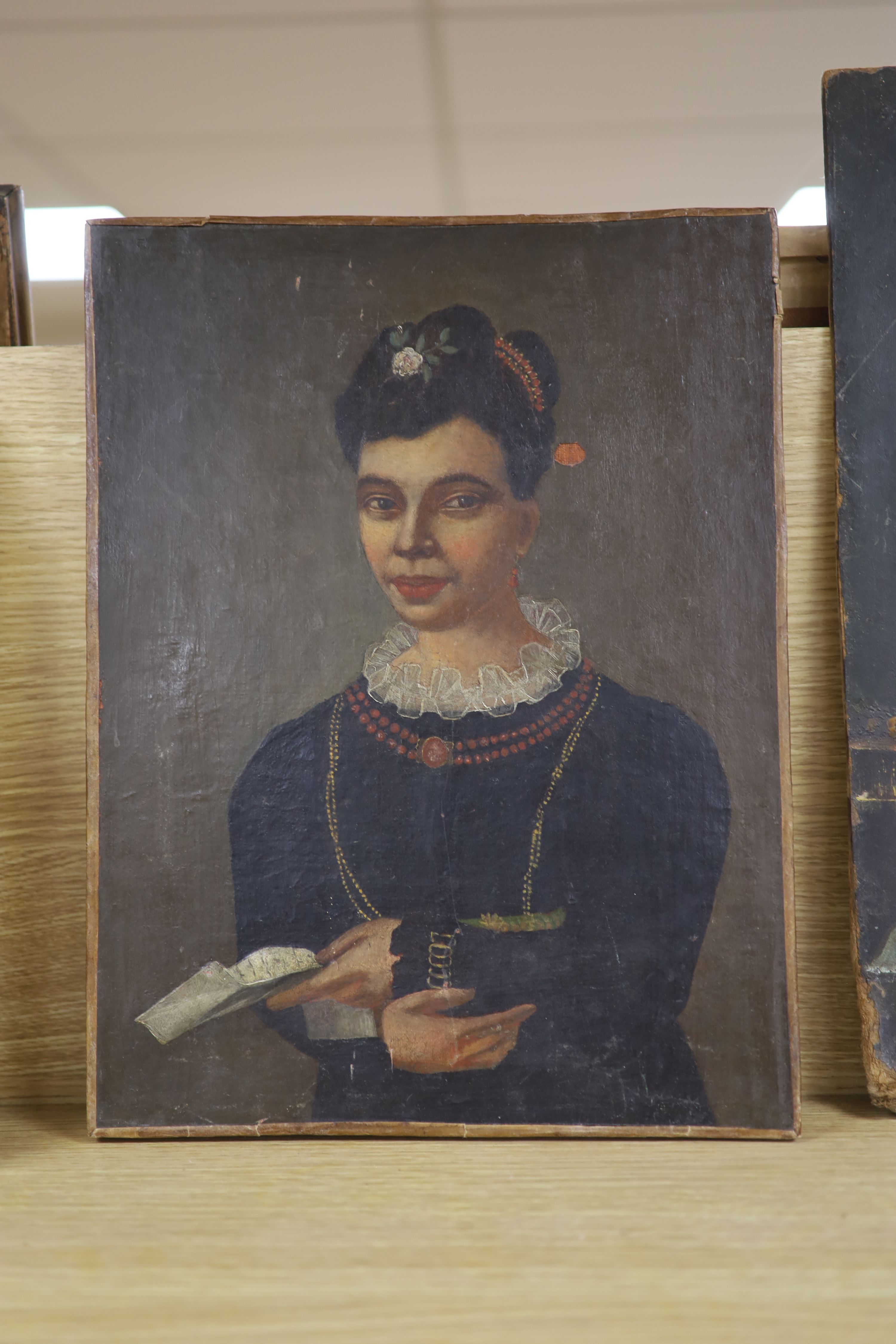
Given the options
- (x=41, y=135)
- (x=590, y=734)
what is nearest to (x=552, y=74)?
(x=41, y=135)

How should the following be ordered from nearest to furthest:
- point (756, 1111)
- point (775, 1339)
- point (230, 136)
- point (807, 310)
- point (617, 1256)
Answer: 1. point (775, 1339)
2. point (617, 1256)
3. point (756, 1111)
4. point (807, 310)
5. point (230, 136)

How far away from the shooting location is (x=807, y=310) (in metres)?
1.31

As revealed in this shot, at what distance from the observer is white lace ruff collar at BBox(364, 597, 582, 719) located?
4.01ft

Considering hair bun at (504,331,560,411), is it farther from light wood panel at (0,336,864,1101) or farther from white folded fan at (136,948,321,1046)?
white folded fan at (136,948,321,1046)

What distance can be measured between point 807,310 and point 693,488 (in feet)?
0.98

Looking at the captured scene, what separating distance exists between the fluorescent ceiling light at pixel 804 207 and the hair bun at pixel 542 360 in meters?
2.17

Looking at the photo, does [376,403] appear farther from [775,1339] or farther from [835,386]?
[775,1339]

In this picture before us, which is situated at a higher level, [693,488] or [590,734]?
[693,488]

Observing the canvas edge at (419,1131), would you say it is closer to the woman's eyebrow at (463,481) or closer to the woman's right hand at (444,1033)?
the woman's right hand at (444,1033)

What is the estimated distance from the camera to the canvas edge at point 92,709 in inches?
46.8

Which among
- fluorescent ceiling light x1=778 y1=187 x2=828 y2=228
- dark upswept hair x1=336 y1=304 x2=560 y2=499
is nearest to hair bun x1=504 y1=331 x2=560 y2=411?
dark upswept hair x1=336 y1=304 x2=560 y2=499

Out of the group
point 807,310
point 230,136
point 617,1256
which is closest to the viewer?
point 617,1256

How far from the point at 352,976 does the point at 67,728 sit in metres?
0.47

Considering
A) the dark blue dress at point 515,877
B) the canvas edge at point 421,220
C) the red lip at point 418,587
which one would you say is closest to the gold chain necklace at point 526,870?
the dark blue dress at point 515,877
